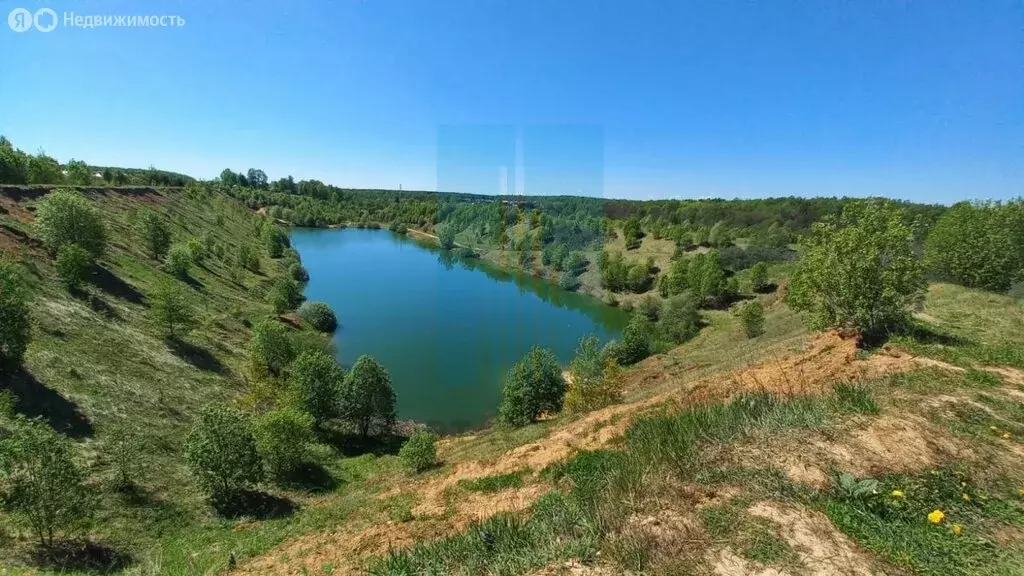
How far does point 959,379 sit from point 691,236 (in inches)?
2754

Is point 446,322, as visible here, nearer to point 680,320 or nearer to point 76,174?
point 680,320

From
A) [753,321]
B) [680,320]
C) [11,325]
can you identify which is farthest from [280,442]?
[680,320]

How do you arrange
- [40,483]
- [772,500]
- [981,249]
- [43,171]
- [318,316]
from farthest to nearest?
[43,171] < [318,316] < [981,249] < [40,483] < [772,500]

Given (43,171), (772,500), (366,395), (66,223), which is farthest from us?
(43,171)

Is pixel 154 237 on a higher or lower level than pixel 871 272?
higher

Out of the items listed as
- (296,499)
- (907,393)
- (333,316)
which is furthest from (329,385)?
(907,393)

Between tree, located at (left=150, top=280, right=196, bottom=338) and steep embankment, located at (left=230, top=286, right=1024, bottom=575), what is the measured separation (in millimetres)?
24697

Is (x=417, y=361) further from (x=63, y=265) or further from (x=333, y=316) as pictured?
(x=63, y=265)

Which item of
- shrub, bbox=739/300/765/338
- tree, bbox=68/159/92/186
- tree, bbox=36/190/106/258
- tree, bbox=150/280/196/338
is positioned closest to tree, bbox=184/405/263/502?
tree, bbox=150/280/196/338

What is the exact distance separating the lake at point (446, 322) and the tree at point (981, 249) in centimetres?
2924

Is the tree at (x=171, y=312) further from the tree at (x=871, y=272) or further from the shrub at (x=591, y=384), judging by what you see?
the tree at (x=871, y=272)

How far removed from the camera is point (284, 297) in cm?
4403

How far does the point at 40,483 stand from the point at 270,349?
18.3 m

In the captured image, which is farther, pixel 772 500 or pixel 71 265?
pixel 71 265
